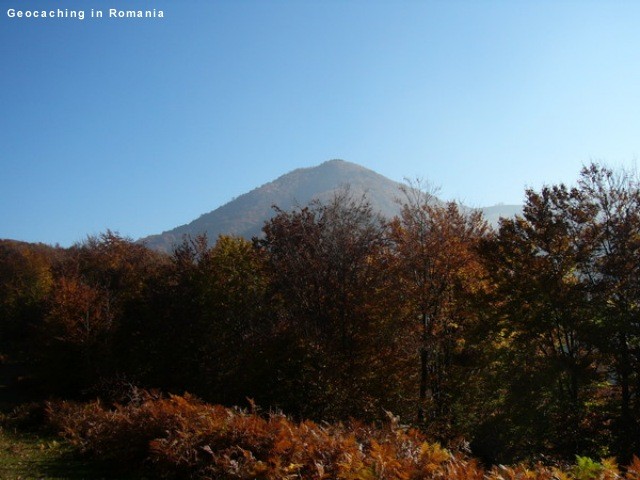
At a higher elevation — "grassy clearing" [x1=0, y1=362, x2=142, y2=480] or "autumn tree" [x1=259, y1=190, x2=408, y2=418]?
"autumn tree" [x1=259, y1=190, x2=408, y2=418]

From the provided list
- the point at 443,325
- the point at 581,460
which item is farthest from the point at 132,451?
the point at 443,325

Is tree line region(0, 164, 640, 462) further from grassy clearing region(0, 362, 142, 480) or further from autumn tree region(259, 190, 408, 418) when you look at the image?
grassy clearing region(0, 362, 142, 480)

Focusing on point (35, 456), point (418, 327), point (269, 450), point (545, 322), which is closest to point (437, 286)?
point (418, 327)

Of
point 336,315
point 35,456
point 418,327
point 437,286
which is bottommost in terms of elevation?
point 35,456

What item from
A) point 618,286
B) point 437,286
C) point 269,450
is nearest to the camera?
point 269,450

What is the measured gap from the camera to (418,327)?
20109 millimetres

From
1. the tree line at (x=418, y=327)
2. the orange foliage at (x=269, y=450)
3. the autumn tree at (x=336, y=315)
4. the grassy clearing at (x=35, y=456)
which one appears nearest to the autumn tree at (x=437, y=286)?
the tree line at (x=418, y=327)

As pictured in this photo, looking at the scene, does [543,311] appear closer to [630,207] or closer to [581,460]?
[630,207]

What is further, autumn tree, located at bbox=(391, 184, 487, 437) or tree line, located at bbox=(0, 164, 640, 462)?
autumn tree, located at bbox=(391, 184, 487, 437)

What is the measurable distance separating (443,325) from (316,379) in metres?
8.21

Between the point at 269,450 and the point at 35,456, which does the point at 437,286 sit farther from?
the point at 35,456

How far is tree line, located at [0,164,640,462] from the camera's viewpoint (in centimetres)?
1672

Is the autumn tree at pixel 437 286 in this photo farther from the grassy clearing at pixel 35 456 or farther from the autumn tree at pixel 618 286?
the grassy clearing at pixel 35 456

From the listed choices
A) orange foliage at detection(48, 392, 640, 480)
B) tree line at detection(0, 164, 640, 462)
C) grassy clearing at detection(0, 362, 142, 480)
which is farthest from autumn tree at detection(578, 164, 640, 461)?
grassy clearing at detection(0, 362, 142, 480)
